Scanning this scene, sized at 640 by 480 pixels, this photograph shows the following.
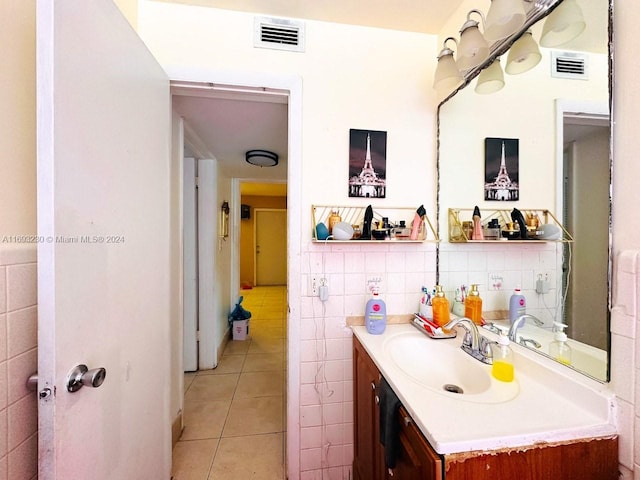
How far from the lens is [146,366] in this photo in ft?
3.37

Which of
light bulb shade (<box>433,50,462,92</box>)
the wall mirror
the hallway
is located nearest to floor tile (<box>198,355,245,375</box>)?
the hallway

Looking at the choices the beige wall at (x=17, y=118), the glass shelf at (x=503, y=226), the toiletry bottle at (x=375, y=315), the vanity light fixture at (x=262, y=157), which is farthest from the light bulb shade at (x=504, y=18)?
the vanity light fixture at (x=262, y=157)

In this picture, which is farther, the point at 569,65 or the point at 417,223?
the point at 417,223

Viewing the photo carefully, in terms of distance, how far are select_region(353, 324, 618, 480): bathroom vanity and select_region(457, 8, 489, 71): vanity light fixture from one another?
119 centimetres

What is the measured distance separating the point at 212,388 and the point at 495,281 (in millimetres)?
2270

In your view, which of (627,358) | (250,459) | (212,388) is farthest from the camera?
(212,388)

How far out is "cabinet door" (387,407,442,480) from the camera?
1.90 feet

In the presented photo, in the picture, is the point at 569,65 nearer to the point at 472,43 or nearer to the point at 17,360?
the point at 472,43

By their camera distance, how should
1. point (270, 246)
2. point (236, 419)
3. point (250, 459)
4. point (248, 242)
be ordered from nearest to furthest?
1. point (250, 459)
2. point (236, 419)
3. point (248, 242)
4. point (270, 246)

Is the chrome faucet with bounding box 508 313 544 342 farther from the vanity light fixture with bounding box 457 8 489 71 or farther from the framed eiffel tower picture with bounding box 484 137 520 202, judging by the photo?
the vanity light fixture with bounding box 457 8 489 71

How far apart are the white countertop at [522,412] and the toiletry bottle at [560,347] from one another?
0.10 ft

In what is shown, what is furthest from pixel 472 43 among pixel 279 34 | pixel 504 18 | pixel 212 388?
pixel 212 388

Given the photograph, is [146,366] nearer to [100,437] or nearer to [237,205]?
[100,437]

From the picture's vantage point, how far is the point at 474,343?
1.01 meters
